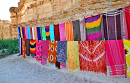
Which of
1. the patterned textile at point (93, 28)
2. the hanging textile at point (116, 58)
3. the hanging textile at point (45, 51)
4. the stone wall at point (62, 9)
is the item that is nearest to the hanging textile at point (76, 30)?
the patterned textile at point (93, 28)

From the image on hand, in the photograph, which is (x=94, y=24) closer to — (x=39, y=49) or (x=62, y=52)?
(x=62, y=52)

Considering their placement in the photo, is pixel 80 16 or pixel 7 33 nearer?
pixel 80 16

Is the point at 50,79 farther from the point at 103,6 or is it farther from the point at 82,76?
the point at 103,6

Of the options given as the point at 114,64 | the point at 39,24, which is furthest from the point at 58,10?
the point at 114,64

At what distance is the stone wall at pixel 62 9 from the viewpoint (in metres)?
4.57

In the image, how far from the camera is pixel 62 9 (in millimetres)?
6906

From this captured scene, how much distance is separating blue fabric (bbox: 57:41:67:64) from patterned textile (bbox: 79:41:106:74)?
0.65 meters

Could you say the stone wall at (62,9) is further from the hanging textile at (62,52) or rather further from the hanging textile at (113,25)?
the hanging textile at (62,52)

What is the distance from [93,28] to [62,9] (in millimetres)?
4168

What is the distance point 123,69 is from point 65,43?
6.46 ft

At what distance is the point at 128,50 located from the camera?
8.39ft

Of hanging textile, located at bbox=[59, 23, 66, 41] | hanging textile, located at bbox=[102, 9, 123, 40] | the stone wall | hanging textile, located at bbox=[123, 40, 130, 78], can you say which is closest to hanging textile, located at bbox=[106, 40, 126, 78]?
hanging textile, located at bbox=[123, 40, 130, 78]

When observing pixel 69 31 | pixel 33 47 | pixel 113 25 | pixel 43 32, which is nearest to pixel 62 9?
pixel 43 32

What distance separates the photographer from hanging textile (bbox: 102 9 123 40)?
2.74 meters
